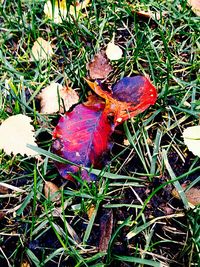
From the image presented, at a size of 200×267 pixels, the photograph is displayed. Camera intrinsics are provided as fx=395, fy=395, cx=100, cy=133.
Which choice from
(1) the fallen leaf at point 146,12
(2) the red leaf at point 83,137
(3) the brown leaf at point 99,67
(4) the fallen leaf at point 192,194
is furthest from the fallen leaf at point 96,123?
(1) the fallen leaf at point 146,12

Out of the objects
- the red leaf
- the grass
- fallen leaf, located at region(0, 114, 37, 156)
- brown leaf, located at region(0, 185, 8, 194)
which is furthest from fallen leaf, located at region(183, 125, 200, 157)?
brown leaf, located at region(0, 185, 8, 194)

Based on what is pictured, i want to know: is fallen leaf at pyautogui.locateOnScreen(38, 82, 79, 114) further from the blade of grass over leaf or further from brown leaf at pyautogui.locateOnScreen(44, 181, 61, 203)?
the blade of grass over leaf

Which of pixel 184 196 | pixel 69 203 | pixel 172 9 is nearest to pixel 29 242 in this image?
pixel 69 203

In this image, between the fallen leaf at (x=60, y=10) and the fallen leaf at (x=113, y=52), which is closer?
the fallen leaf at (x=113, y=52)

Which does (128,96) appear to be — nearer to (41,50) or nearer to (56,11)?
(41,50)

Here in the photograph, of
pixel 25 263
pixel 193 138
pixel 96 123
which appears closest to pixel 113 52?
pixel 96 123

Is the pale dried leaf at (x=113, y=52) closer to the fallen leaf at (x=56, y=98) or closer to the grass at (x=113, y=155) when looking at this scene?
the grass at (x=113, y=155)
